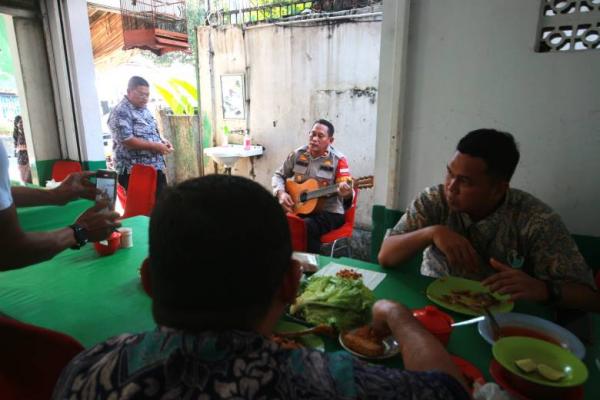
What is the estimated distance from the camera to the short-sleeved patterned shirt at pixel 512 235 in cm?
163

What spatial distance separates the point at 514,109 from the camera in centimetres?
229

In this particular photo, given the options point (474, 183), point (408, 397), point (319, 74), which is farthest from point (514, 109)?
point (319, 74)

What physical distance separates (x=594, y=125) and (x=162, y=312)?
7.96ft

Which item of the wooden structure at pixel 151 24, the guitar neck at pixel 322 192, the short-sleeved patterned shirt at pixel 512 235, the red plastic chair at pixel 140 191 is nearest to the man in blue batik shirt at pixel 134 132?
the red plastic chair at pixel 140 191

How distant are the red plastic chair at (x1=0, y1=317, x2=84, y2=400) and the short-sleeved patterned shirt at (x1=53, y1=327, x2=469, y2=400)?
0.37m

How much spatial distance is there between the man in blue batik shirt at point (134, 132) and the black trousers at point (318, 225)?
1880mm

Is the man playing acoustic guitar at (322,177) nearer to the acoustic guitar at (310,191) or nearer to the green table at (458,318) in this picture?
the acoustic guitar at (310,191)

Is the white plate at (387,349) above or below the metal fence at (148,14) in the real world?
below

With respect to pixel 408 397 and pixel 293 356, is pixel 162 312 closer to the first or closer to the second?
pixel 293 356

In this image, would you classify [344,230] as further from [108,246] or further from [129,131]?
[129,131]

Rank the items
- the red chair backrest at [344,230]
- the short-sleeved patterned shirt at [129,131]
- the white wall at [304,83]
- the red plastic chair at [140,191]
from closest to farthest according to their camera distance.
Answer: the red plastic chair at [140,191] < the red chair backrest at [344,230] < the short-sleeved patterned shirt at [129,131] < the white wall at [304,83]

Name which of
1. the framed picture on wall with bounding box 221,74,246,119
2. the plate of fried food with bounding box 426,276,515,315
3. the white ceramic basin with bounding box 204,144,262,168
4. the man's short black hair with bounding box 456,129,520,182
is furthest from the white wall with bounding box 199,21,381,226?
the plate of fried food with bounding box 426,276,515,315

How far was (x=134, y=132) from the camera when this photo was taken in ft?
14.9

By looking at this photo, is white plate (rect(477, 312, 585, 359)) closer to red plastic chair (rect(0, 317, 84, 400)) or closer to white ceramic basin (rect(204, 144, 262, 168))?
red plastic chair (rect(0, 317, 84, 400))
